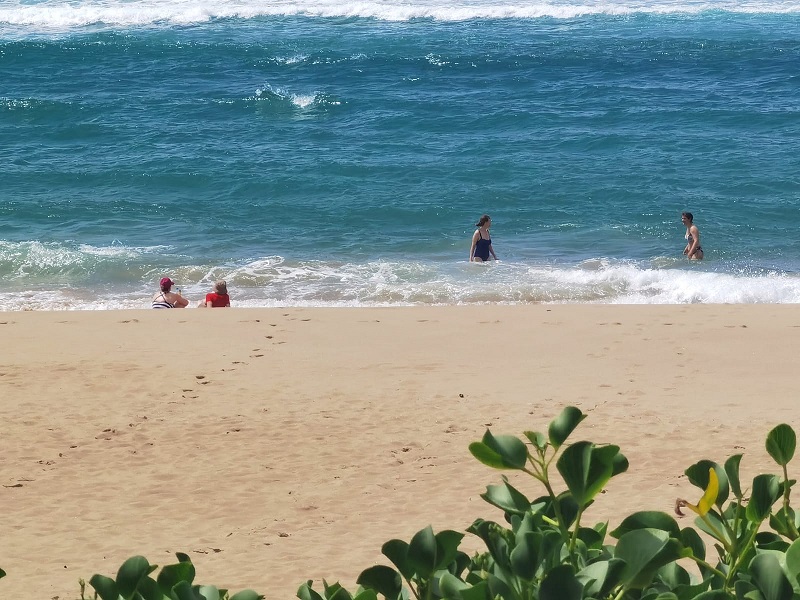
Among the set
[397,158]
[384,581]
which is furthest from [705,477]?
[397,158]

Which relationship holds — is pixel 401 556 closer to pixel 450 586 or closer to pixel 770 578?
pixel 450 586

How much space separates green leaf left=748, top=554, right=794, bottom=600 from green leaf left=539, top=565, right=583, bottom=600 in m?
0.31

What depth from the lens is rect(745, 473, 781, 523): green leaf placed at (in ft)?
6.56

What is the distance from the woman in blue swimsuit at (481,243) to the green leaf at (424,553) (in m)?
13.5

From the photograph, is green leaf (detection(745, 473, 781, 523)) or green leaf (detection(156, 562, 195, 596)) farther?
green leaf (detection(745, 473, 781, 523))

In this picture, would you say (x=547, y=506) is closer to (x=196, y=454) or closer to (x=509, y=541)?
(x=509, y=541)

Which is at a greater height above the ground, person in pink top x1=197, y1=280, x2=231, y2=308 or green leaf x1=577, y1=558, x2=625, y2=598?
green leaf x1=577, y1=558, x2=625, y2=598

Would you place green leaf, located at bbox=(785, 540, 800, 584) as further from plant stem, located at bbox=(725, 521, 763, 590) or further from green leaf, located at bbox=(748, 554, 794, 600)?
plant stem, located at bbox=(725, 521, 763, 590)

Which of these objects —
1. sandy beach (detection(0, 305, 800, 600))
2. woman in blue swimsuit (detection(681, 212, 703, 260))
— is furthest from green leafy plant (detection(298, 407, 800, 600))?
woman in blue swimsuit (detection(681, 212, 703, 260))

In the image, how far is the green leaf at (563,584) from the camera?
62.4 inches

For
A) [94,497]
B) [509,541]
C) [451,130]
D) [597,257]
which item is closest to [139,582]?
[509,541]

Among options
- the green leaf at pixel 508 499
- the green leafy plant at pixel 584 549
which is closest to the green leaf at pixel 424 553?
the green leafy plant at pixel 584 549

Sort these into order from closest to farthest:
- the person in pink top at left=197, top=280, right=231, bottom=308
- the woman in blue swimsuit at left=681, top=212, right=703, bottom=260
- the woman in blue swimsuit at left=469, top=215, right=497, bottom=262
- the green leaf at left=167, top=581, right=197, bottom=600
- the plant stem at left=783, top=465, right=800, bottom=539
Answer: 1. the green leaf at left=167, top=581, right=197, bottom=600
2. the plant stem at left=783, top=465, right=800, bottom=539
3. the person in pink top at left=197, top=280, right=231, bottom=308
4. the woman in blue swimsuit at left=469, top=215, right=497, bottom=262
5. the woman in blue swimsuit at left=681, top=212, right=703, bottom=260

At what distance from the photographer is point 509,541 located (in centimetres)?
189
